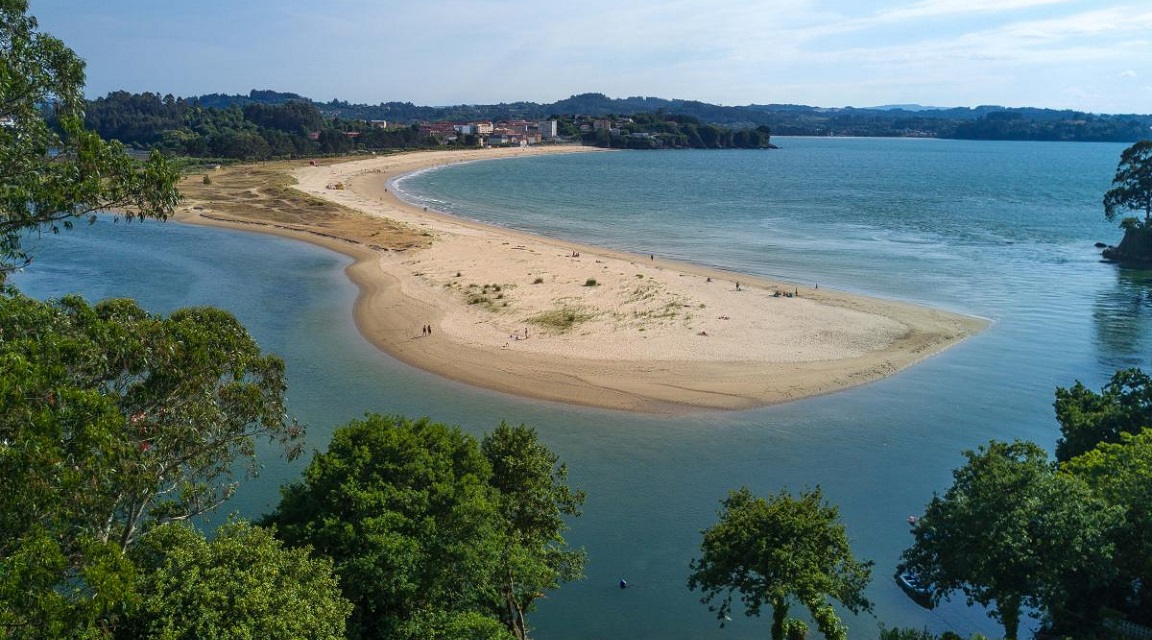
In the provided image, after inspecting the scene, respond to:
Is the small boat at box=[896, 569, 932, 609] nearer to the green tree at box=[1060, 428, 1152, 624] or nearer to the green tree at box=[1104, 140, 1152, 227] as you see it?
the green tree at box=[1060, 428, 1152, 624]

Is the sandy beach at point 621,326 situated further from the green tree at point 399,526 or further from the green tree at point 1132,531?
the green tree at point 399,526

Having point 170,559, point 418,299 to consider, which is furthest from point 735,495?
point 418,299

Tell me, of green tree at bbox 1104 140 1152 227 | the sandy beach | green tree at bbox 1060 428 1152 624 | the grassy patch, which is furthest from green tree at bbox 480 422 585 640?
green tree at bbox 1104 140 1152 227

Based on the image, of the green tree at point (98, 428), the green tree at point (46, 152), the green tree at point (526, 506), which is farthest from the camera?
the green tree at point (526, 506)

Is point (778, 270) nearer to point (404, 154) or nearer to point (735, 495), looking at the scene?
point (735, 495)

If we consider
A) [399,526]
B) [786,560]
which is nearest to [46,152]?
[399,526]

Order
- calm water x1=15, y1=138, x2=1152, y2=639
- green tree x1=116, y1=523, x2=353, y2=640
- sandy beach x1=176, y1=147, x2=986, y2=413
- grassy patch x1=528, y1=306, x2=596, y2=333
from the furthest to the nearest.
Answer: grassy patch x1=528, y1=306, x2=596, y2=333, sandy beach x1=176, y1=147, x2=986, y2=413, calm water x1=15, y1=138, x2=1152, y2=639, green tree x1=116, y1=523, x2=353, y2=640

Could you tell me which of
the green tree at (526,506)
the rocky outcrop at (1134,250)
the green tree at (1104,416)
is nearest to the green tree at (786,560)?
the green tree at (526,506)
